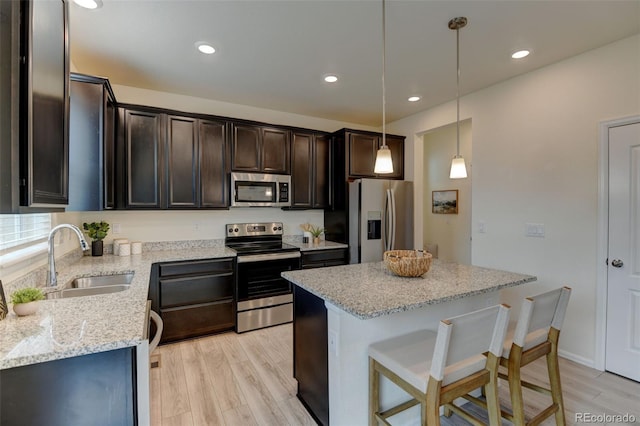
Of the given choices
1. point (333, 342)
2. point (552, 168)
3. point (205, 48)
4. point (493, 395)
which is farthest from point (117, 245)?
point (552, 168)

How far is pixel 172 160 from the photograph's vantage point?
3.25 meters

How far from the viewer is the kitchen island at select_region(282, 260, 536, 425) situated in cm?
156

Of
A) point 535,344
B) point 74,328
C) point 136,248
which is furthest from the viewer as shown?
point 136,248

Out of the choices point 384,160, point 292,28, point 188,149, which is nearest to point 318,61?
point 292,28

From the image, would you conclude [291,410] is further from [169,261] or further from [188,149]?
[188,149]

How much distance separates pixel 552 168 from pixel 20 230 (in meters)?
4.26

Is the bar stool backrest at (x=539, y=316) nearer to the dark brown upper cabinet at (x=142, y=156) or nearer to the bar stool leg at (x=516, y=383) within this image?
the bar stool leg at (x=516, y=383)

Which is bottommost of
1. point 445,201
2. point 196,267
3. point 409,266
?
point 196,267

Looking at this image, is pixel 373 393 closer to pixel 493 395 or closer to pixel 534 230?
pixel 493 395

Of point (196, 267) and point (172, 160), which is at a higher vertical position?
point (172, 160)

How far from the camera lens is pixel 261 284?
3.43 meters

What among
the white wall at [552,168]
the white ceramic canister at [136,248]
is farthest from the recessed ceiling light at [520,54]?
the white ceramic canister at [136,248]

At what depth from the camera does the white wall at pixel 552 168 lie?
255cm

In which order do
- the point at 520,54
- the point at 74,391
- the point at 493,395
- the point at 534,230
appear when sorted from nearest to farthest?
the point at 74,391
the point at 493,395
the point at 520,54
the point at 534,230
